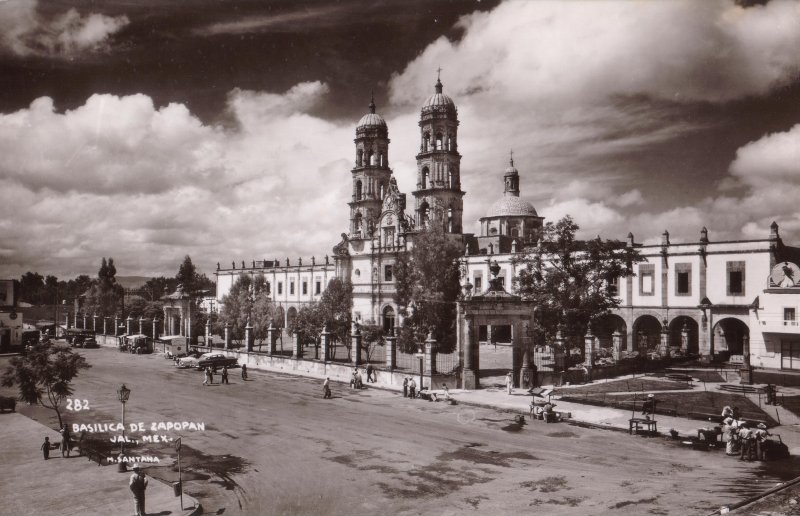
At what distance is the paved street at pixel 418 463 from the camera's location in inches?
529

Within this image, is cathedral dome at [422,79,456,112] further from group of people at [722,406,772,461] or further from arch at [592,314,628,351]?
group of people at [722,406,772,461]

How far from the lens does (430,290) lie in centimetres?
4006

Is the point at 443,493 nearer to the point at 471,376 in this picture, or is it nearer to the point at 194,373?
the point at 471,376

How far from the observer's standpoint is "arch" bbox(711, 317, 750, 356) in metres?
44.7

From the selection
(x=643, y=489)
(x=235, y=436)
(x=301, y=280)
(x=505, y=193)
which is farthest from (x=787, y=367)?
(x=301, y=280)

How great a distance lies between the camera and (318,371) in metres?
37.9

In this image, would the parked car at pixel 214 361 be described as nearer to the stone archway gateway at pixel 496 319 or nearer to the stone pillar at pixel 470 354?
the stone pillar at pixel 470 354

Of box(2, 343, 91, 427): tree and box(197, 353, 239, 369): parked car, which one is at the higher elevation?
box(2, 343, 91, 427): tree

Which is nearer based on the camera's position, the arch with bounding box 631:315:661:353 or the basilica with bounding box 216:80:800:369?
the basilica with bounding box 216:80:800:369

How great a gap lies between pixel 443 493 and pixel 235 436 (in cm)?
924

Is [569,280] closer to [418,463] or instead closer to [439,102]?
[418,463]

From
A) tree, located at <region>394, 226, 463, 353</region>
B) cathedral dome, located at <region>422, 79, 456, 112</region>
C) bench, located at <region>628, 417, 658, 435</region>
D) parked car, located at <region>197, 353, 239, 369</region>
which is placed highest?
cathedral dome, located at <region>422, 79, 456, 112</region>

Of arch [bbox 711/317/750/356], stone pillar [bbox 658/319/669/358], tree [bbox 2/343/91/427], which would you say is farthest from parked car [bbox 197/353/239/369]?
arch [bbox 711/317/750/356]

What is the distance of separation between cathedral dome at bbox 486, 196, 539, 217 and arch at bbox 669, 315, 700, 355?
26557mm
